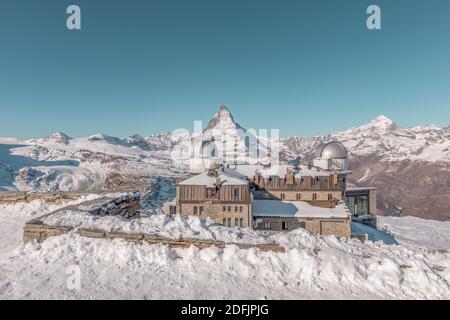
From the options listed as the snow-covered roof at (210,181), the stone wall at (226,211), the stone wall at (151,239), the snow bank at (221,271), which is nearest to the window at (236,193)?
the snow-covered roof at (210,181)

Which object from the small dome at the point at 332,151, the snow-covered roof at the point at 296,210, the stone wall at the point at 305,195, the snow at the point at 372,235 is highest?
the small dome at the point at 332,151

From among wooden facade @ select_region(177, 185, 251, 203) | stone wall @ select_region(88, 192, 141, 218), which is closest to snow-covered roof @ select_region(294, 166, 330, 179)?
wooden facade @ select_region(177, 185, 251, 203)

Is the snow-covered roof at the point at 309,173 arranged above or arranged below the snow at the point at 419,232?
above

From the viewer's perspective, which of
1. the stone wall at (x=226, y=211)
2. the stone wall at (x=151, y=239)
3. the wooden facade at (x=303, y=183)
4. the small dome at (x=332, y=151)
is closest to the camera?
the stone wall at (x=151, y=239)

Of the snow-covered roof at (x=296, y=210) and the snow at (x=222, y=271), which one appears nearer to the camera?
the snow at (x=222, y=271)

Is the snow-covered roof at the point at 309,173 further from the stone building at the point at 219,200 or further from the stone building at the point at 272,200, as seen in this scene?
the stone building at the point at 219,200

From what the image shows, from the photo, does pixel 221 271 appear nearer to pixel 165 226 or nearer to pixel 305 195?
pixel 165 226
